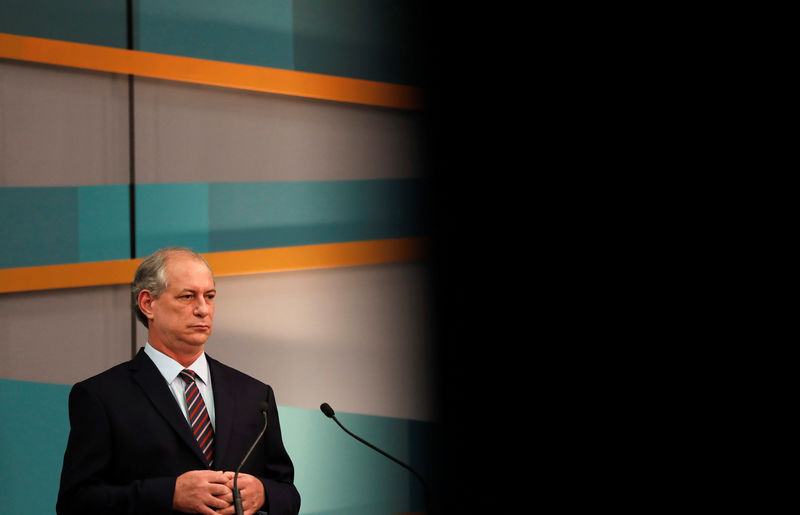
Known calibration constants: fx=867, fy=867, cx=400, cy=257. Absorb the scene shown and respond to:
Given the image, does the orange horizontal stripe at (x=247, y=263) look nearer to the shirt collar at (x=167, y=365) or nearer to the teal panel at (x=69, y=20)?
the teal panel at (x=69, y=20)

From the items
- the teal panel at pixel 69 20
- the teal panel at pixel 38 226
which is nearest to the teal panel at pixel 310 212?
the teal panel at pixel 38 226

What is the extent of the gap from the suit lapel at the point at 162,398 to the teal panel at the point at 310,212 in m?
1.36

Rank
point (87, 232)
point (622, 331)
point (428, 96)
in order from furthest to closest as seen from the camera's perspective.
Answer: point (428, 96) → point (622, 331) → point (87, 232)

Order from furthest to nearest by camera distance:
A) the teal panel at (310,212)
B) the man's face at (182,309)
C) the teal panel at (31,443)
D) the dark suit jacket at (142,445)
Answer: the teal panel at (310,212) → the teal panel at (31,443) → the man's face at (182,309) → the dark suit jacket at (142,445)

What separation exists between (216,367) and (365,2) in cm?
234

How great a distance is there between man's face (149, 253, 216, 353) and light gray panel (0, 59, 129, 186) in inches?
45.3

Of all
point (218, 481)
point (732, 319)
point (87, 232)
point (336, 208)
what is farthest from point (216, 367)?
point (732, 319)

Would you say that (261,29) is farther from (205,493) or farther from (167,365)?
(205,493)

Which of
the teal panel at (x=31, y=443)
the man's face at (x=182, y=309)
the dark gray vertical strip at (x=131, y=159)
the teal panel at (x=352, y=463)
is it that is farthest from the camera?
the teal panel at (x=352, y=463)

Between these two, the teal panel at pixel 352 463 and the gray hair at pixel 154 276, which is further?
the teal panel at pixel 352 463

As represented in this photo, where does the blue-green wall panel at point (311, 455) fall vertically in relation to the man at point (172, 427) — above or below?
below

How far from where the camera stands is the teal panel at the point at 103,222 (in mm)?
3221

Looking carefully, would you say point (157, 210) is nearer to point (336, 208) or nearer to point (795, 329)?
point (336, 208)

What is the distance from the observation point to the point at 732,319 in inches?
134
